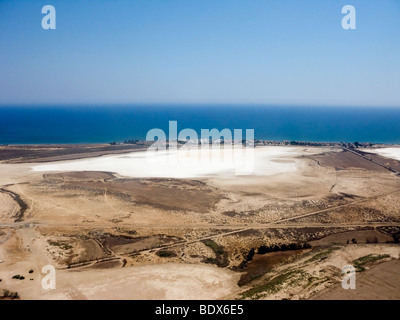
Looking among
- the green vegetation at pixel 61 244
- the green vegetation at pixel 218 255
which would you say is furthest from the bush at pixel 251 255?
the green vegetation at pixel 61 244

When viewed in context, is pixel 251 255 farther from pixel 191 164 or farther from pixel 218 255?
pixel 191 164

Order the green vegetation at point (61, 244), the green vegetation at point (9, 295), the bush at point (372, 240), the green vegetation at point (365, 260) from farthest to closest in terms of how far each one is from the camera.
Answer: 1. the bush at point (372, 240)
2. the green vegetation at point (61, 244)
3. the green vegetation at point (365, 260)
4. the green vegetation at point (9, 295)

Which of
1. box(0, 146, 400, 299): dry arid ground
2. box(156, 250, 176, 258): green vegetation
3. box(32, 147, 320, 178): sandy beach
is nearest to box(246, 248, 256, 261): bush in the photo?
box(0, 146, 400, 299): dry arid ground

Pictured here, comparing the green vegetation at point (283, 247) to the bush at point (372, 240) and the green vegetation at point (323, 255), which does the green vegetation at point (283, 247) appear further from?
the bush at point (372, 240)

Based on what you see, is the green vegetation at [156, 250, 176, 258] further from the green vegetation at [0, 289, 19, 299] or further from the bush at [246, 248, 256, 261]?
the green vegetation at [0, 289, 19, 299]
